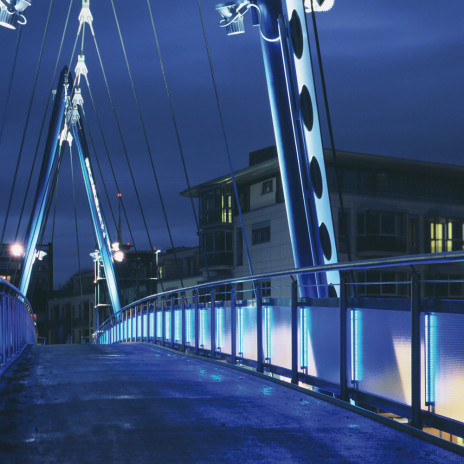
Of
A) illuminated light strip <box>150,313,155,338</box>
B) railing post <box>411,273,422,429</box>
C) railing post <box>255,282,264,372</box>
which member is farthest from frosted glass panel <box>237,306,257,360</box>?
illuminated light strip <box>150,313,155,338</box>

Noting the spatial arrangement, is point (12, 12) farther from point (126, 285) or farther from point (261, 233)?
point (126, 285)

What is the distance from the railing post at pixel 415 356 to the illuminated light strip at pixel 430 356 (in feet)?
0.25

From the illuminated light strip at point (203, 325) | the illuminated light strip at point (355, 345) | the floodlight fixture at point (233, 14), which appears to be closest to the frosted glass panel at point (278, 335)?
the illuminated light strip at point (355, 345)

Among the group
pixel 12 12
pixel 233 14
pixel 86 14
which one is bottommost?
pixel 233 14

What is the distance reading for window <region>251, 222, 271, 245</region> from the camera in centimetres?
4302

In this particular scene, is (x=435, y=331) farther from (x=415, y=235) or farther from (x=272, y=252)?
(x=415, y=235)

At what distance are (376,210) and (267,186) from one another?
626 centimetres

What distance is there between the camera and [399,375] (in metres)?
5.64

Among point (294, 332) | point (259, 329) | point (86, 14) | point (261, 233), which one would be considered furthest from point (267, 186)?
point (294, 332)

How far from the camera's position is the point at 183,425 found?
566 centimetres

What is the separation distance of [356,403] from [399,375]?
1027 millimetres

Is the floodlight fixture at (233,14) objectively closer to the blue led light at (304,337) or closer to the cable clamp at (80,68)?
the blue led light at (304,337)

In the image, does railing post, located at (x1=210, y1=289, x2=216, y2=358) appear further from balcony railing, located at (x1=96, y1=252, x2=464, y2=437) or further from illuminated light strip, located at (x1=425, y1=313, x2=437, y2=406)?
illuminated light strip, located at (x1=425, y1=313, x2=437, y2=406)

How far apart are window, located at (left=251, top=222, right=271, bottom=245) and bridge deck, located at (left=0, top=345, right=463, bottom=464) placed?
113 feet
